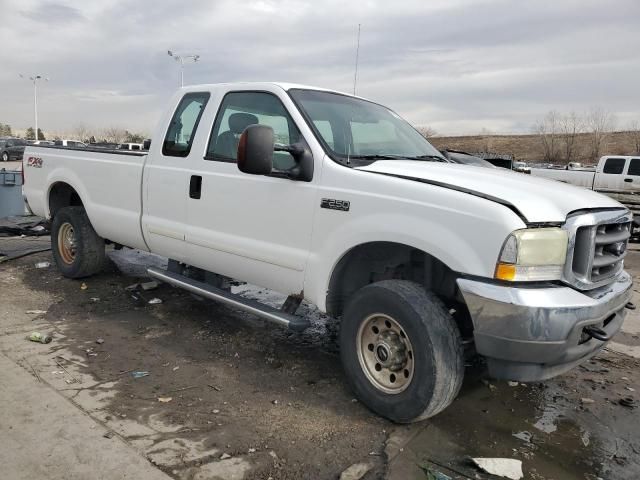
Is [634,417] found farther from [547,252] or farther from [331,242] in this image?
[331,242]

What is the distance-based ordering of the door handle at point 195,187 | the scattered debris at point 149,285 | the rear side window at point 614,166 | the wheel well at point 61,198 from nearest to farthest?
the door handle at point 195,187 < the scattered debris at point 149,285 < the wheel well at point 61,198 < the rear side window at point 614,166

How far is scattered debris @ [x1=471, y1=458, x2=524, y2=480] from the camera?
2865 mm

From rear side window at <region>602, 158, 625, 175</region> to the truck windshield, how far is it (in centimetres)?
1376

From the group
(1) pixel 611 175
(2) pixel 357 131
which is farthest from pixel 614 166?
(2) pixel 357 131

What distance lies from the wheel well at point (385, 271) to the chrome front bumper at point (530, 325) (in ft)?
1.15

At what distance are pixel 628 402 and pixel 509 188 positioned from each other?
1.98 meters

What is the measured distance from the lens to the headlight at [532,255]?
9.12 ft

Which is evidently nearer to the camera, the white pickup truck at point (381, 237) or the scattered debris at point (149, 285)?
the white pickup truck at point (381, 237)

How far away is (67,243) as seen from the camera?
6.35 meters

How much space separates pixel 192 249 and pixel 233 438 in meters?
1.91

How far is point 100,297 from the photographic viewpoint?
582cm

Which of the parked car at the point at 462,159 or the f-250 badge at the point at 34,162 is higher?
the parked car at the point at 462,159

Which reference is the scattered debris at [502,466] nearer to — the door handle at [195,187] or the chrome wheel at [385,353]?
the chrome wheel at [385,353]

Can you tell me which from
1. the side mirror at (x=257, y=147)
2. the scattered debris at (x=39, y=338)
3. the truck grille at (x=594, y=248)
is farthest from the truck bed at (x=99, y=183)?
the truck grille at (x=594, y=248)
